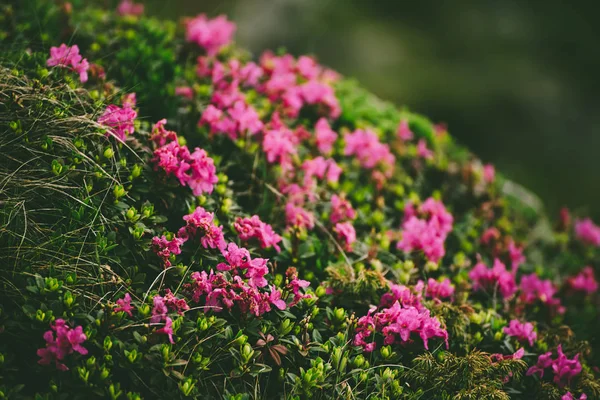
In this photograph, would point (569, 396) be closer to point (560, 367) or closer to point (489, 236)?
point (560, 367)

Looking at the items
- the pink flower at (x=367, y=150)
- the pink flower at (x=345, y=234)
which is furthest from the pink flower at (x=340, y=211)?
the pink flower at (x=367, y=150)

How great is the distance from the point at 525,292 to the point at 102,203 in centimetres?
263

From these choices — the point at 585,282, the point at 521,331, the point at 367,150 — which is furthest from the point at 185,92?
the point at 585,282

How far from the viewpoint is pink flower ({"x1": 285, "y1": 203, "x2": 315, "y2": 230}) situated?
3.12 metres

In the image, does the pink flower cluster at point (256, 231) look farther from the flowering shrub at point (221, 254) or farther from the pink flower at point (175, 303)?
the pink flower at point (175, 303)

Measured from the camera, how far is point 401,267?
3240 mm

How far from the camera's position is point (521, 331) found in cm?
298

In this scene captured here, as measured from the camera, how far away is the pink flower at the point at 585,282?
393 cm

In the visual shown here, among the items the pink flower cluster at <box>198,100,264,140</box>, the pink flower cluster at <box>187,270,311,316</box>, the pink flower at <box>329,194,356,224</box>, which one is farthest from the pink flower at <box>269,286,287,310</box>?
the pink flower cluster at <box>198,100,264,140</box>

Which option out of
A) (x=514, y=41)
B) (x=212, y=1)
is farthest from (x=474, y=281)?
(x=514, y=41)

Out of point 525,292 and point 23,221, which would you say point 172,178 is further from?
point 525,292

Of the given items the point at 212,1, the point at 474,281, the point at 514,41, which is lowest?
the point at 212,1

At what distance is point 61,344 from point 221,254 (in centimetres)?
86

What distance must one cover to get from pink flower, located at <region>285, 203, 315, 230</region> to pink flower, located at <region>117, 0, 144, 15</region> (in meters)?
2.30
